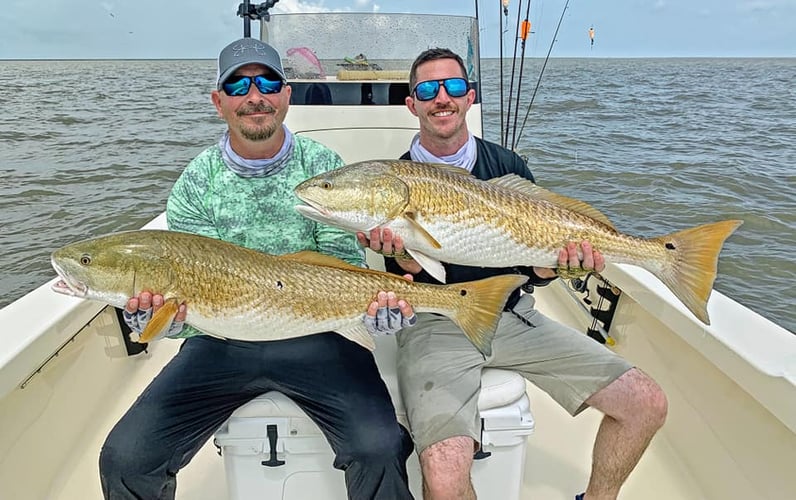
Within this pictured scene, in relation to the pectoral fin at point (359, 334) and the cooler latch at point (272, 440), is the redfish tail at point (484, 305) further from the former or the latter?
the cooler latch at point (272, 440)

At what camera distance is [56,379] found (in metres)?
3.00

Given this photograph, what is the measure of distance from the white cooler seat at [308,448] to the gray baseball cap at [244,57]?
1.41 metres

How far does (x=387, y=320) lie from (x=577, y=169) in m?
11.2

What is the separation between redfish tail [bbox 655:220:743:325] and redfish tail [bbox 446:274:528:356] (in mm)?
665

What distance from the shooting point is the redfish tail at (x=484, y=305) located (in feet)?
7.52

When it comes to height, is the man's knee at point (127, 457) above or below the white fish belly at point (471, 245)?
below

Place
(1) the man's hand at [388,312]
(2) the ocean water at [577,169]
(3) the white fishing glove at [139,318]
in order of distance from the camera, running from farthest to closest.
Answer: (2) the ocean water at [577,169]
(1) the man's hand at [388,312]
(3) the white fishing glove at [139,318]

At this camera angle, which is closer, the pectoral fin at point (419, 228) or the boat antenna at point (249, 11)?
the pectoral fin at point (419, 228)

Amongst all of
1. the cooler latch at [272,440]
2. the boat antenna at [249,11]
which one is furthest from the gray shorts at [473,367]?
the boat antenna at [249,11]

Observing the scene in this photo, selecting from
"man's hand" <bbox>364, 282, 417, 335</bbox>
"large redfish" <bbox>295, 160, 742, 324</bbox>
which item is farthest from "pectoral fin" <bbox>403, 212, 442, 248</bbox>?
"man's hand" <bbox>364, 282, 417, 335</bbox>

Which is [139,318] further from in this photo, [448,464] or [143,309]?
[448,464]

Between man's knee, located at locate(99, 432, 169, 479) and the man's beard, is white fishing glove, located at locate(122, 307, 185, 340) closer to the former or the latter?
man's knee, located at locate(99, 432, 169, 479)

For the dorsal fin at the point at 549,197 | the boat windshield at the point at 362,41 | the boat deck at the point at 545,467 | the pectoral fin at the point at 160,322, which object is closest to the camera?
the pectoral fin at the point at 160,322

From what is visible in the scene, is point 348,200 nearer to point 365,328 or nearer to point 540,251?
point 365,328
